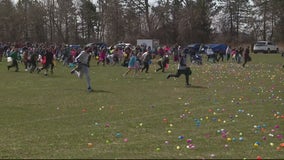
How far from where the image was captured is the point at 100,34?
91.2 metres

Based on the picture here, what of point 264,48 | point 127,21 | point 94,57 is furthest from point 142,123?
Answer: point 127,21

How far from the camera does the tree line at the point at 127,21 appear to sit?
78688mm

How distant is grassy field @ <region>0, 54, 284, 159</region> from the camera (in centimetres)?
791

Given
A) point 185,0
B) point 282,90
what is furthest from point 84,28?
point 282,90

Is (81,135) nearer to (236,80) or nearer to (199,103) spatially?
(199,103)

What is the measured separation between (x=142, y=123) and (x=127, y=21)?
71.2 m

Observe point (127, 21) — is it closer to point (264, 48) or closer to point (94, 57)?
point (264, 48)

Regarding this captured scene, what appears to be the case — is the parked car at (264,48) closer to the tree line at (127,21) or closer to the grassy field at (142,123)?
the tree line at (127,21)

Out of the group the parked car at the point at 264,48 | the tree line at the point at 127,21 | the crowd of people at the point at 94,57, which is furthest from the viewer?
the tree line at the point at 127,21

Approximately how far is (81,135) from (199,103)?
5910mm

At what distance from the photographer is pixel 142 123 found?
10789mm

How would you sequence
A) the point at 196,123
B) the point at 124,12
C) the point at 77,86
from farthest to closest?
the point at 124,12 → the point at 77,86 → the point at 196,123

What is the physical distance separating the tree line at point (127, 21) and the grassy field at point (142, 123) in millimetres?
60831

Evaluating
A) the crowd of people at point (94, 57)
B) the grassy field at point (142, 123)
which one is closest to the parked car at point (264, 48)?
the crowd of people at point (94, 57)
